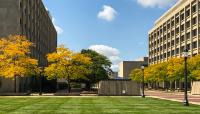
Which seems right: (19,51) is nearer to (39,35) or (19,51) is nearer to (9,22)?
(9,22)

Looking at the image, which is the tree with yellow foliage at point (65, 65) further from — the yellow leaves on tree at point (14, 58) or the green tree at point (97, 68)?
the green tree at point (97, 68)

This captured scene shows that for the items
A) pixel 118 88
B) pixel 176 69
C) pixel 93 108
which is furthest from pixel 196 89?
pixel 93 108

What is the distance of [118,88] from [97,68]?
3709cm

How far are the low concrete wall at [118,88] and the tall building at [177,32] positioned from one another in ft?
142

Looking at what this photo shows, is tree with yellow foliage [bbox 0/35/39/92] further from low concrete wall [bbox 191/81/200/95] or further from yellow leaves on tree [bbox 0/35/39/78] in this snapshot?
low concrete wall [bbox 191/81/200/95]

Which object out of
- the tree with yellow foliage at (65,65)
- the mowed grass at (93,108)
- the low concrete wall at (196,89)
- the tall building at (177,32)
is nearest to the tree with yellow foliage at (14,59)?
the tree with yellow foliage at (65,65)

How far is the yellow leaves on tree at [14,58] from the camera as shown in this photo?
65.6 m

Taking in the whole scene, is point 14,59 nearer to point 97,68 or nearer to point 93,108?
point 97,68

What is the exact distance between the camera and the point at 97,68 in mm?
101438

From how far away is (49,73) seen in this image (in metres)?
76.8

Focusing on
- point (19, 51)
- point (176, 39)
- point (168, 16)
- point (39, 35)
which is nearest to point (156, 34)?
point (168, 16)

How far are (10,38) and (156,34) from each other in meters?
93.2

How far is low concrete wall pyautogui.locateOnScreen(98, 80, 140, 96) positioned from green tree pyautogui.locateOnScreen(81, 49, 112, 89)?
3176 cm

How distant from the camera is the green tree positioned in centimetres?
9954
